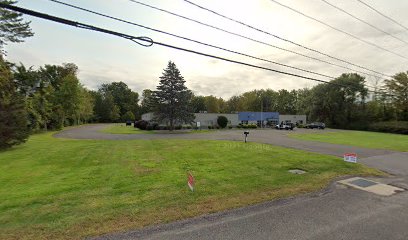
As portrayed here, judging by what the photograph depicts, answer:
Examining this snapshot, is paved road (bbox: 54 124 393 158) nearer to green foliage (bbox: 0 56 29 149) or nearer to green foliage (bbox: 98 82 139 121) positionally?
green foliage (bbox: 0 56 29 149)

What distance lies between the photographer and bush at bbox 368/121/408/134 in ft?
179

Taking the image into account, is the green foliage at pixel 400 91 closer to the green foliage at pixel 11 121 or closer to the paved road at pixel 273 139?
the paved road at pixel 273 139

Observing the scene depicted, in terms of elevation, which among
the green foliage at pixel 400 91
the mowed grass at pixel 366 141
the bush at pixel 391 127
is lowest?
the mowed grass at pixel 366 141

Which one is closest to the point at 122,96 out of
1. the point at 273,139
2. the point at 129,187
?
the point at 273,139

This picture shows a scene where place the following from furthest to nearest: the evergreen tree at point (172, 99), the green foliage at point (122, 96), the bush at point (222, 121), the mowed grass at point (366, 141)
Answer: the green foliage at point (122, 96) < the bush at point (222, 121) < the evergreen tree at point (172, 99) < the mowed grass at point (366, 141)

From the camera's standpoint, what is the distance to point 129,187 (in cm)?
870

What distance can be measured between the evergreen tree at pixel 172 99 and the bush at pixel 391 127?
44951 mm

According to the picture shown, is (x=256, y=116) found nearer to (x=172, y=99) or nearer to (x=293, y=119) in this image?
(x=293, y=119)

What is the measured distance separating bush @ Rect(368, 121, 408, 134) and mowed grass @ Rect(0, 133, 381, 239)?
53.1 metres

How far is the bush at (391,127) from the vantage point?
54.6 m

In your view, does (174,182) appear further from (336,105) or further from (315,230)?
(336,105)

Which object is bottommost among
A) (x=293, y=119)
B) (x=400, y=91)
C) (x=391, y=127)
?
(x=391, y=127)

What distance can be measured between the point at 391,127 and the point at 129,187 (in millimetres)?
65660

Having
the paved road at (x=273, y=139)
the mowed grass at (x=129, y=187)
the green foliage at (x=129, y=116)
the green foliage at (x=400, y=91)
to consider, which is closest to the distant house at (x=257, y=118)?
the green foliage at (x=400, y=91)
